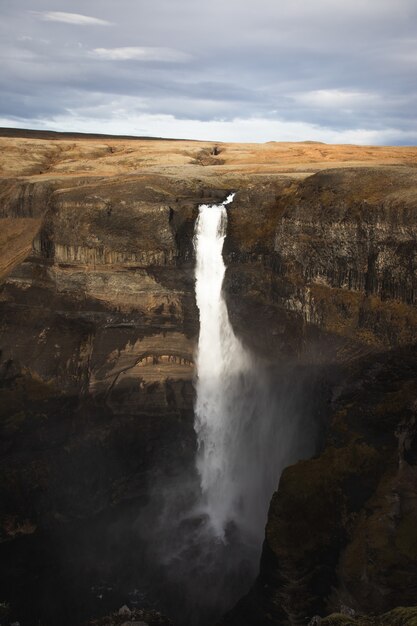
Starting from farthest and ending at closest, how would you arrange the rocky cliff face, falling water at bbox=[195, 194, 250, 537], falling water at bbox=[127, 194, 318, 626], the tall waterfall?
falling water at bbox=[195, 194, 250, 537] → the tall waterfall → the rocky cliff face → falling water at bbox=[127, 194, 318, 626]

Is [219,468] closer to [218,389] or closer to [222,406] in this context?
[222,406]

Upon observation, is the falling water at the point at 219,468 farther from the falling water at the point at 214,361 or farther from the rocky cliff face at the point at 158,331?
the rocky cliff face at the point at 158,331

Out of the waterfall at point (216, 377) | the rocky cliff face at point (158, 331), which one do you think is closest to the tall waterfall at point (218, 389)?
the waterfall at point (216, 377)

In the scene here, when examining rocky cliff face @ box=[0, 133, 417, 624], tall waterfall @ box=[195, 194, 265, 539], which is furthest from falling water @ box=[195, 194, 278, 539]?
rocky cliff face @ box=[0, 133, 417, 624]

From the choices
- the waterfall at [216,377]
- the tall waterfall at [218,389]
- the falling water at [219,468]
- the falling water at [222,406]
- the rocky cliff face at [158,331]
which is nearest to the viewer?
the falling water at [219,468]

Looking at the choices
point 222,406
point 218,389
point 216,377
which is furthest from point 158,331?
point 222,406

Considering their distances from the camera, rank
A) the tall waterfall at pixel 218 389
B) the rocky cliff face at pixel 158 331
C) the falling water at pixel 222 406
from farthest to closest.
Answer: the tall waterfall at pixel 218 389 < the falling water at pixel 222 406 < the rocky cliff face at pixel 158 331

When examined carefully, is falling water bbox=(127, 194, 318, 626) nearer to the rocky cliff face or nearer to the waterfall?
the waterfall
